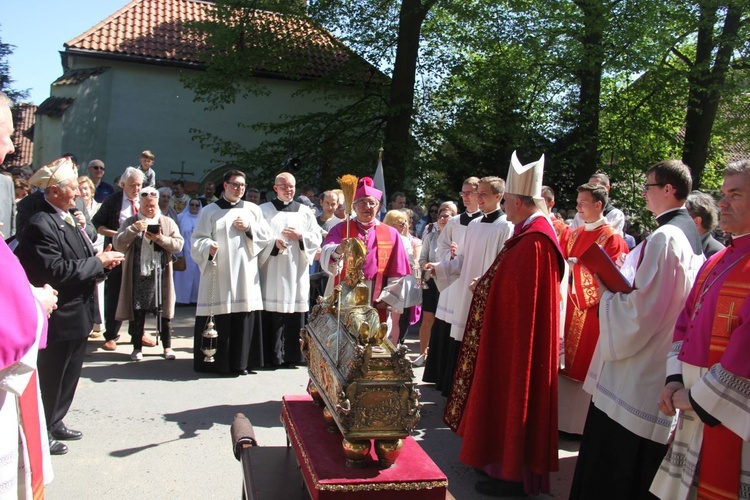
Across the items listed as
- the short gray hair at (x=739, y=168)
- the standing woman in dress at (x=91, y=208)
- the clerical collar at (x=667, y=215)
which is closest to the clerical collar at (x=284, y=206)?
the standing woman in dress at (x=91, y=208)

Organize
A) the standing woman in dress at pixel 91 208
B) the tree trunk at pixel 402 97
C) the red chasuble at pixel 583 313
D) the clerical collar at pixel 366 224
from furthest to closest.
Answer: the tree trunk at pixel 402 97 → the standing woman in dress at pixel 91 208 → the clerical collar at pixel 366 224 → the red chasuble at pixel 583 313

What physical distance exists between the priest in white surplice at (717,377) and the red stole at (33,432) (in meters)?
2.78

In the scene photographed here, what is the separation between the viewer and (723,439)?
2.91m

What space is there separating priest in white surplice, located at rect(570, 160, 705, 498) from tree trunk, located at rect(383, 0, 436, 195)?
13615 mm

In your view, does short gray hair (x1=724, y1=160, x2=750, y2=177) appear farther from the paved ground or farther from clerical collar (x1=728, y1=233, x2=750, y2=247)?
the paved ground

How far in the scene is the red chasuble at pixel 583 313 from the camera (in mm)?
5734

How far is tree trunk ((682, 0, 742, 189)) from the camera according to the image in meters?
17.2

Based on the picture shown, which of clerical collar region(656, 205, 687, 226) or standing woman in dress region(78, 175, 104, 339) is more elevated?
clerical collar region(656, 205, 687, 226)

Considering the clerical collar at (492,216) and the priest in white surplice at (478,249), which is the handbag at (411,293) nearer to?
the priest in white surplice at (478,249)

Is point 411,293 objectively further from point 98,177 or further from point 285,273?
point 98,177

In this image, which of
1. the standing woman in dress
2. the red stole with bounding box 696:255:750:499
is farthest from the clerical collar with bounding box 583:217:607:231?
the standing woman in dress

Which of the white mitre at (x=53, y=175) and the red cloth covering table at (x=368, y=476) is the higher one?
the white mitre at (x=53, y=175)

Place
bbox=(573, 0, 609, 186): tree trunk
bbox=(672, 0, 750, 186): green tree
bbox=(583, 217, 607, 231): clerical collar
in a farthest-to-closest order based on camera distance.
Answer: bbox=(573, 0, 609, 186): tree trunk
bbox=(672, 0, 750, 186): green tree
bbox=(583, 217, 607, 231): clerical collar

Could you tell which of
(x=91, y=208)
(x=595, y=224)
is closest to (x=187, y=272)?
(x=91, y=208)
